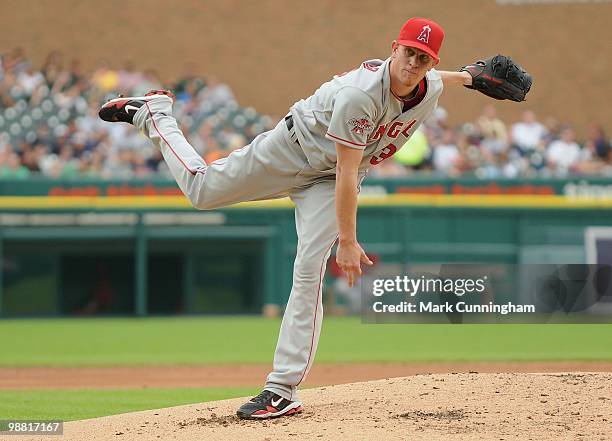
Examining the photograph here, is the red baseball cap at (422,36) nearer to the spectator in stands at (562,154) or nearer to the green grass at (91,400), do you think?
the green grass at (91,400)

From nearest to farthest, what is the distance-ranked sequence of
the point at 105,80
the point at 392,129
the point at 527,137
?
the point at 392,129 < the point at 527,137 < the point at 105,80

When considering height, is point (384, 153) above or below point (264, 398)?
above

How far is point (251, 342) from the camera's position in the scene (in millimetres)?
11641

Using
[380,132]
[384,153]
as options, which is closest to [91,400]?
[384,153]

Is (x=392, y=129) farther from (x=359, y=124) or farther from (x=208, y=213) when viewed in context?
(x=208, y=213)

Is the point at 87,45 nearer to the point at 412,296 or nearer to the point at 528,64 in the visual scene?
the point at 528,64

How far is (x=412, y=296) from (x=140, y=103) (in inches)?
192

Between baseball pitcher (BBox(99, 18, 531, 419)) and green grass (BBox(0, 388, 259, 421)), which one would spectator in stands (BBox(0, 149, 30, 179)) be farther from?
baseball pitcher (BBox(99, 18, 531, 419))

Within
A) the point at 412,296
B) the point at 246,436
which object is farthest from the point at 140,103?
the point at 412,296

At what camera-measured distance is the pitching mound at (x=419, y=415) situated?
15.9ft

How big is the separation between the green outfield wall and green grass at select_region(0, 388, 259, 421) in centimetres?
601

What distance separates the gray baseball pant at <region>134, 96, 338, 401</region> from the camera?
17.3ft

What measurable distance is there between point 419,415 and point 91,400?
10.1 ft

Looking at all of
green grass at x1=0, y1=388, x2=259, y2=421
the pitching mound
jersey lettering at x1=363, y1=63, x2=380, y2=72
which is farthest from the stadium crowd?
jersey lettering at x1=363, y1=63, x2=380, y2=72
